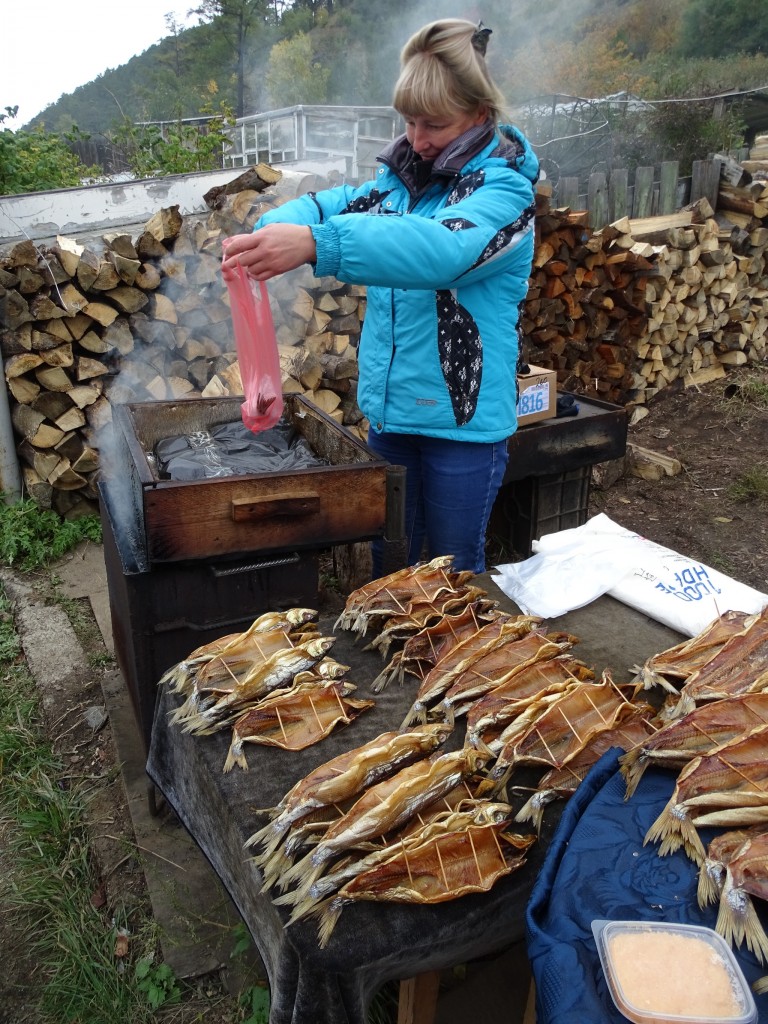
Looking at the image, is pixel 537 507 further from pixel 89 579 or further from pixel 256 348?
pixel 89 579

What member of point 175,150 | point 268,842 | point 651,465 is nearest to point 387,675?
point 268,842

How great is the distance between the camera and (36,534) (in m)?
5.12

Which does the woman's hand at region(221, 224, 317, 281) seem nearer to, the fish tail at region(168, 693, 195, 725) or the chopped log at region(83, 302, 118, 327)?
the fish tail at region(168, 693, 195, 725)

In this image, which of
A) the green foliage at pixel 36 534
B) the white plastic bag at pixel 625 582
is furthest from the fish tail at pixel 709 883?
the green foliage at pixel 36 534

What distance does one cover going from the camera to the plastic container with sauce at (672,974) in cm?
113

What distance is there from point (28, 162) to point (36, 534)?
217 inches

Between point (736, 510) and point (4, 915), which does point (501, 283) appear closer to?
point (4, 915)

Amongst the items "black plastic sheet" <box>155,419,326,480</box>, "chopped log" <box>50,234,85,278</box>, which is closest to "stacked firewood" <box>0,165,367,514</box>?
"chopped log" <box>50,234,85,278</box>

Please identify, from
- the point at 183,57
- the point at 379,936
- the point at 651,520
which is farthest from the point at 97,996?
the point at 183,57

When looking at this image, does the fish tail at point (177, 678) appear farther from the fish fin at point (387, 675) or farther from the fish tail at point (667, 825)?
the fish tail at point (667, 825)

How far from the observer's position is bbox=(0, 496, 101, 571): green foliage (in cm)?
496

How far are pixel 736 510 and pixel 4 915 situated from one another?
548cm

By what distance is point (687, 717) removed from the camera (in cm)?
169

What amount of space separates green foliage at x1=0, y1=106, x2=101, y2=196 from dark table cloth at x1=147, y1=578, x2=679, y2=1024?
18.6 feet
